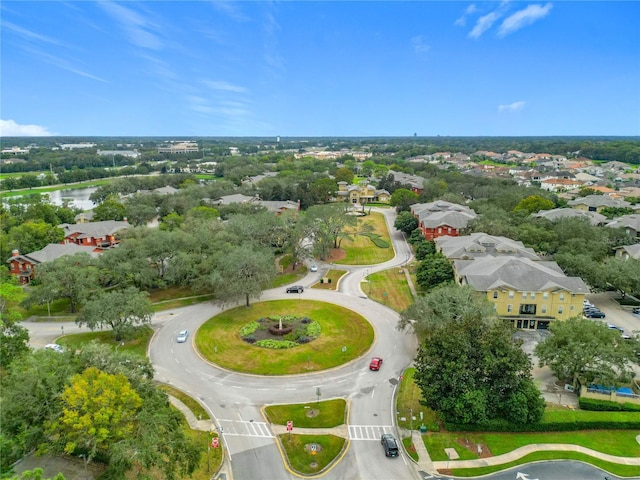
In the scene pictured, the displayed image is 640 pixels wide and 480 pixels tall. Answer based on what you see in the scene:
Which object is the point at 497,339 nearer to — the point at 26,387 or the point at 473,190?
the point at 26,387

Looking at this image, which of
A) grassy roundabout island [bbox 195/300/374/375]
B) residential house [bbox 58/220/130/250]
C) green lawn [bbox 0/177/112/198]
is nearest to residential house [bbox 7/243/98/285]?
residential house [bbox 58/220/130/250]

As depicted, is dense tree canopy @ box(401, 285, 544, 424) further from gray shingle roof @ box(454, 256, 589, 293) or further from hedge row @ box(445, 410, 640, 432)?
gray shingle roof @ box(454, 256, 589, 293)

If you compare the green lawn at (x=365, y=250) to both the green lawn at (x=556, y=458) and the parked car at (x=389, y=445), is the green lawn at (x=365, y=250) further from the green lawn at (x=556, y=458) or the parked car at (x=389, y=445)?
the green lawn at (x=556, y=458)

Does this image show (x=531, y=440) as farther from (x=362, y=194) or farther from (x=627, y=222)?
(x=362, y=194)

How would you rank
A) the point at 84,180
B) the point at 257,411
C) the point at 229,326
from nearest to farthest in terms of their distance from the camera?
the point at 257,411, the point at 229,326, the point at 84,180

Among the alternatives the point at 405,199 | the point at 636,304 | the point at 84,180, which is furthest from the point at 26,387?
the point at 84,180

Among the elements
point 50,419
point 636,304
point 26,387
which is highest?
point 26,387
